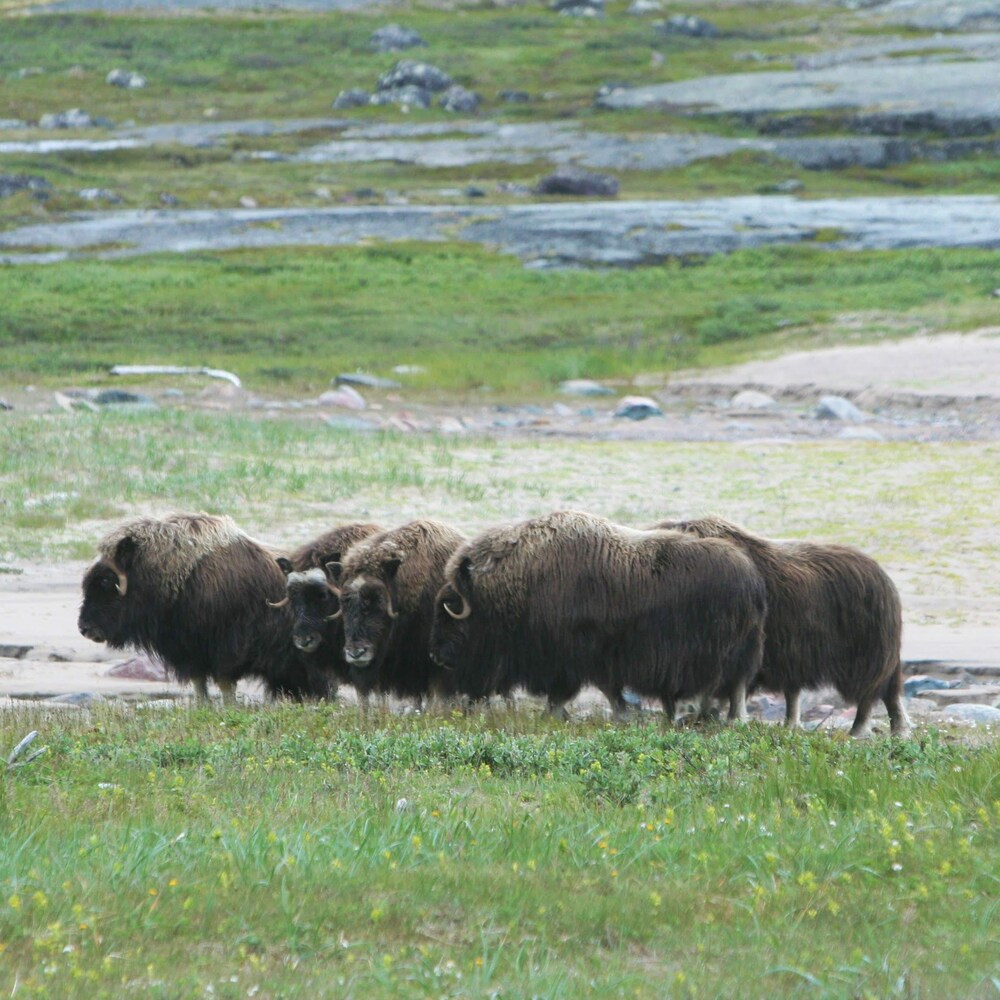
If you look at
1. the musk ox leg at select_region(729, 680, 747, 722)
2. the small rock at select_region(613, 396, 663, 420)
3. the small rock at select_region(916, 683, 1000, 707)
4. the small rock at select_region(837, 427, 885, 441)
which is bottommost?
the small rock at select_region(613, 396, 663, 420)

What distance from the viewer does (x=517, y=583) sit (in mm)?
9398

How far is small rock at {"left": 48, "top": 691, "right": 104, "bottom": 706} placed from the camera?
940 centimetres

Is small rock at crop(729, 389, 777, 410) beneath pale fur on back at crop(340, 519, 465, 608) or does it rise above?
beneath

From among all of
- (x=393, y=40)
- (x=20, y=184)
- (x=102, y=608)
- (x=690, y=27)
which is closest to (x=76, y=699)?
(x=102, y=608)

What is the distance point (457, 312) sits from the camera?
36.0m

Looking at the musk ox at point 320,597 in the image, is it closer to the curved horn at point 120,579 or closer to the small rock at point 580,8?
the curved horn at point 120,579

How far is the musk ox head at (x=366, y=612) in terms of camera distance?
9359 mm

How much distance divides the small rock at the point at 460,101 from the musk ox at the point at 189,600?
87.1m

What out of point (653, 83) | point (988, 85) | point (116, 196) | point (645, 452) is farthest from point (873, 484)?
point (653, 83)

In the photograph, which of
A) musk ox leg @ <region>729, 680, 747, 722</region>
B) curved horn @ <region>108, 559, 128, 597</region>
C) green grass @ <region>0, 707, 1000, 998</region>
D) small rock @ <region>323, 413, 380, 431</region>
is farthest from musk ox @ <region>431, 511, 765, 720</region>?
small rock @ <region>323, 413, 380, 431</region>

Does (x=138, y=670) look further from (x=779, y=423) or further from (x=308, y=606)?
(x=779, y=423)

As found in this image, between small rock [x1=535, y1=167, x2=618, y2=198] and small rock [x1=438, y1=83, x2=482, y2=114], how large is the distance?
31030 mm

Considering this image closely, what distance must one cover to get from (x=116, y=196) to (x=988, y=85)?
47.3m

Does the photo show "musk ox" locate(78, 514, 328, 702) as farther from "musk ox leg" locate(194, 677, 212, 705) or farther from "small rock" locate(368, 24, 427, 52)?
"small rock" locate(368, 24, 427, 52)
